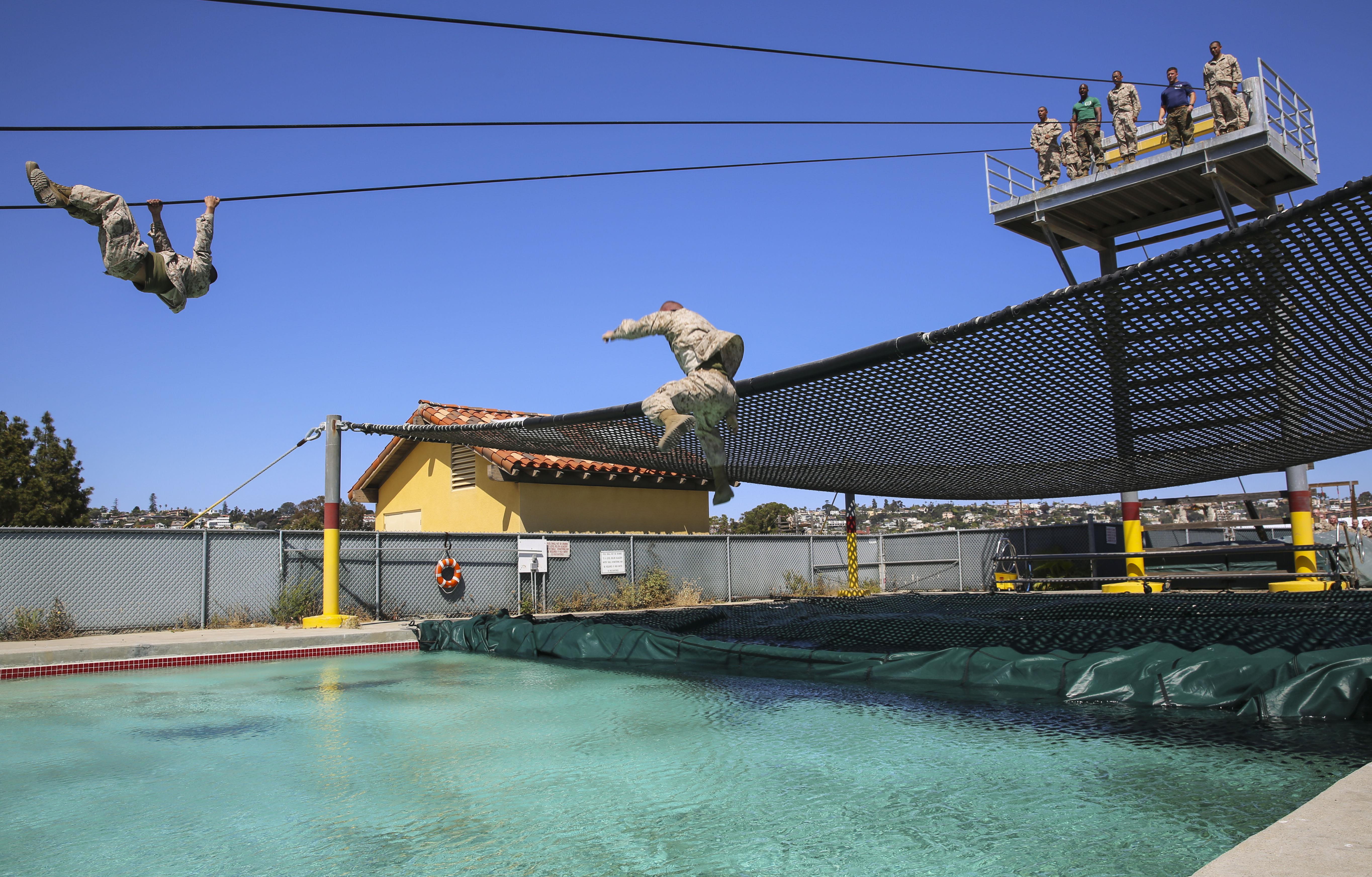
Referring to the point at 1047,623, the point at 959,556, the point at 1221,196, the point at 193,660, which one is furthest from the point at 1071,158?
the point at 193,660

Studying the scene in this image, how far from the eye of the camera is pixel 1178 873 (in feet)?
7.36

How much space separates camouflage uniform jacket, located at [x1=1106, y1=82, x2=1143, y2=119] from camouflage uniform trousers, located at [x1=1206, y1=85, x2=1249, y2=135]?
0.97m

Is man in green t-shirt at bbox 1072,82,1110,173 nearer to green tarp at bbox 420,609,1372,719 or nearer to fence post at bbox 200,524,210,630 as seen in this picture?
green tarp at bbox 420,609,1372,719

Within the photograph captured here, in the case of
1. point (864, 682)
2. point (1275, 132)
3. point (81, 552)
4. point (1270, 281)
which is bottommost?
point (864, 682)

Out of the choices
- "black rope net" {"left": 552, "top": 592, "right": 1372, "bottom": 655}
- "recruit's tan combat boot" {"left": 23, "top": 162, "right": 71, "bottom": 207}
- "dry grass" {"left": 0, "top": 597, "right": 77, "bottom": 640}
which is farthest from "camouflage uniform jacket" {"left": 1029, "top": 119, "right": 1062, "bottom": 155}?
"dry grass" {"left": 0, "top": 597, "right": 77, "bottom": 640}

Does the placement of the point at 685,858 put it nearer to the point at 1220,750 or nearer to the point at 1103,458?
the point at 1220,750

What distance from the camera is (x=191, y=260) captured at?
14.7 ft

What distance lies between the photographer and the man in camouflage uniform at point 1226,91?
33.6 ft

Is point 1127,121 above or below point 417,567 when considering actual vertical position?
above

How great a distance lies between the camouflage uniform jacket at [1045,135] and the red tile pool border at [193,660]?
10.5 m

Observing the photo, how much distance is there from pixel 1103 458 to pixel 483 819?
7.99m

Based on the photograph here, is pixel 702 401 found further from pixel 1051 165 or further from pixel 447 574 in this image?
pixel 1051 165

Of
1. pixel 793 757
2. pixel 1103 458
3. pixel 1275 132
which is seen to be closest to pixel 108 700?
pixel 793 757

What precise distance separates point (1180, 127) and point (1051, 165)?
5.46ft
